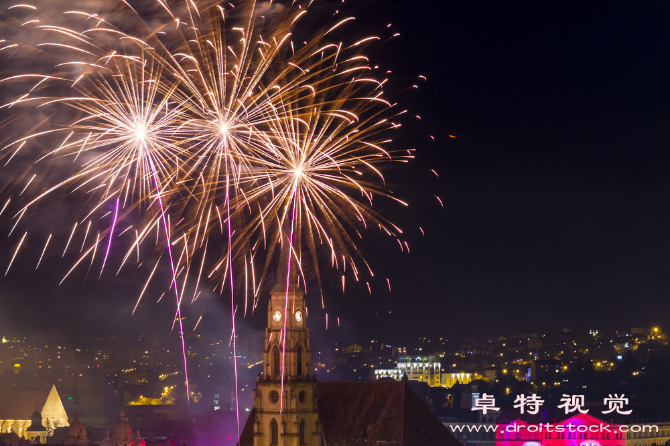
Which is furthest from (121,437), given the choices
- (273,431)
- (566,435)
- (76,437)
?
(566,435)

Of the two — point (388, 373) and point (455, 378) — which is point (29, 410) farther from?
point (455, 378)

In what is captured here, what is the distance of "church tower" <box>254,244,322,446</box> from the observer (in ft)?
175

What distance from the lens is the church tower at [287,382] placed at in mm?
53312

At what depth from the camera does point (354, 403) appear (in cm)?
5706

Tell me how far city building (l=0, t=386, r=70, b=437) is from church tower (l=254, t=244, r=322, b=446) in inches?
2944

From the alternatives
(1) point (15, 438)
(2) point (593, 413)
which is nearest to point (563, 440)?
(2) point (593, 413)

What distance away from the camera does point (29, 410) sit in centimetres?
13000

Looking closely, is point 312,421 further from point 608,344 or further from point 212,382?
point 608,344

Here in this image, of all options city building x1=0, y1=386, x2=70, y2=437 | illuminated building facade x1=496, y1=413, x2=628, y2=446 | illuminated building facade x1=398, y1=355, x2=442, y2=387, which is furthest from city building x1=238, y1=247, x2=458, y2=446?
illuminated building facade x1=398, y1=355, x2=442, y2=387

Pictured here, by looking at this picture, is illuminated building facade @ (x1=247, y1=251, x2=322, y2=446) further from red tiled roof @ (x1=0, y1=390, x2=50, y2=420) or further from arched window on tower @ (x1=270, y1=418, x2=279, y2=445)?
red tiled roof @ (x1=0, y1=390, x2=50, y2=420)

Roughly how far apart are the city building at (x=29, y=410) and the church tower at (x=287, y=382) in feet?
245

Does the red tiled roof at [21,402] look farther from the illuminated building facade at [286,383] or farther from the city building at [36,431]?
the illuminated building facade at [286,383]

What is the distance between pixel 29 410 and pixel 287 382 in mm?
89181

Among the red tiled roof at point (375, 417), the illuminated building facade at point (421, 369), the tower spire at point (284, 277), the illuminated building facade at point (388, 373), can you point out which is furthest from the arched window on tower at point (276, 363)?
the illuminated building facade at point (421, 369)
